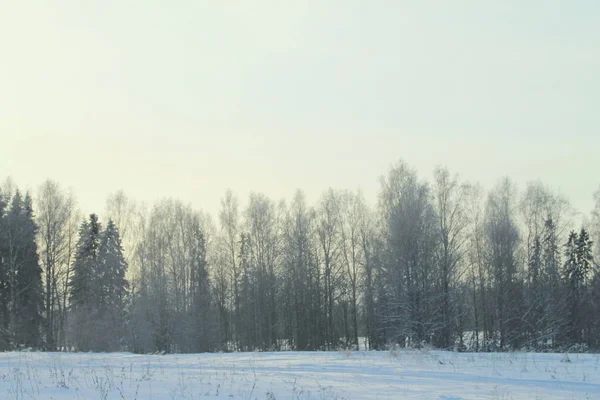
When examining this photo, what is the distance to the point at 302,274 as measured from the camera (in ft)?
180

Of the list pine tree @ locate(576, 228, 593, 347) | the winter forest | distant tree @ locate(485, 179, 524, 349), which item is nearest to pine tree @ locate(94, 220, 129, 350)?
the winter forest

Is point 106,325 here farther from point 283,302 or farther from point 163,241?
point 283,302

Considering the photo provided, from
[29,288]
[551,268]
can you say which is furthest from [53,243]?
[551,268]

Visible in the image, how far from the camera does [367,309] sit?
2087 inches

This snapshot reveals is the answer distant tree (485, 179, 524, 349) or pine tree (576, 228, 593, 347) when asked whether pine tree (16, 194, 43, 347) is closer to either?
distant tree (485, 179, 524, 349)

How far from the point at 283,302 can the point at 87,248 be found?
769 inches

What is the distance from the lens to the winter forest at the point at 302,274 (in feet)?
132

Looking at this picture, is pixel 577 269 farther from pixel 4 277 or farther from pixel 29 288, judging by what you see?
pixel 4 277

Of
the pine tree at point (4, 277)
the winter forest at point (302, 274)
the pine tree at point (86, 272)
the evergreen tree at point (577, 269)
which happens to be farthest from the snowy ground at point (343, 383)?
the evergreen tree at point (577, 269)

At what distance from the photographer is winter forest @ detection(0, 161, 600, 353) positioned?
4038 centimetres

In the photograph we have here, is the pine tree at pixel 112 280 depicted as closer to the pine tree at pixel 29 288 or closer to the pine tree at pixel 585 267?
the pine tree at pixel 29 288

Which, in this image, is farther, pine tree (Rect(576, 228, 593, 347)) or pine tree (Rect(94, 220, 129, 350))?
pine tree (Rect(576, 228, 593, 347))

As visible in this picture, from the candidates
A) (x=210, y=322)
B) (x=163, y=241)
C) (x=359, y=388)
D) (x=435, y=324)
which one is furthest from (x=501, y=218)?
(x=359, y=388)

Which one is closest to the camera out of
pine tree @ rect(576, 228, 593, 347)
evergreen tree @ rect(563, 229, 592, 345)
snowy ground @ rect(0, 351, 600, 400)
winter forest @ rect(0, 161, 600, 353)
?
snowy ground @ rect(0, 351, 600, 400)
